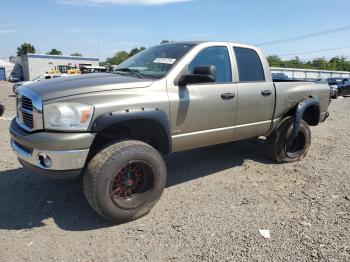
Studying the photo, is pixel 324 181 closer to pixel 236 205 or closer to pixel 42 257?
pixel 236 205

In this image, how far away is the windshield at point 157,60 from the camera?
423cm

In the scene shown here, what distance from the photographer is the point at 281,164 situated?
5.97 meters

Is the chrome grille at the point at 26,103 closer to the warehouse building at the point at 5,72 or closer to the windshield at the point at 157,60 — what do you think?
the windshield at the point at 157,60

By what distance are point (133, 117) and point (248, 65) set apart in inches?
92.7

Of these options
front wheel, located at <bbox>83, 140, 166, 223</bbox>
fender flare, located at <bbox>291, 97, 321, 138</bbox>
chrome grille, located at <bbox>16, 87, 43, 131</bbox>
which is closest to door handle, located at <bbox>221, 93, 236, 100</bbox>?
front wheel, located at <bbox>83, 140, 166, 223</bbox>

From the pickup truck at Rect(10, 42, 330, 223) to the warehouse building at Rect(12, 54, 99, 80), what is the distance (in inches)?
1897

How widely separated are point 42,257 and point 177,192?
1970mm

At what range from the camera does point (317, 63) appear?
89.9 m

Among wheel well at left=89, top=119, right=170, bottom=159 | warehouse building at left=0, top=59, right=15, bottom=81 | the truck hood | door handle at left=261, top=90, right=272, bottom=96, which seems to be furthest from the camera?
warehouse building at left=0, top=59, right=15, bottom=81

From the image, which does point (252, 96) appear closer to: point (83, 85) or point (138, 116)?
point (138, 116)

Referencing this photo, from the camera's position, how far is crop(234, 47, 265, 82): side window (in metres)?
5.03

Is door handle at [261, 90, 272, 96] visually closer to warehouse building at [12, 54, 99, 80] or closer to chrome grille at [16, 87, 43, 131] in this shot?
chrome grille at [16, 87, 43, 131]

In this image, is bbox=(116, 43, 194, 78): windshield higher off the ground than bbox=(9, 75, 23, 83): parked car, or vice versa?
bbox=(116, 43, 194, 78): windshield

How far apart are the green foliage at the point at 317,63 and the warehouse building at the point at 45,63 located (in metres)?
47.4
